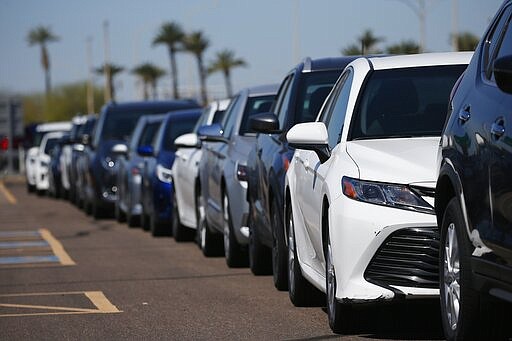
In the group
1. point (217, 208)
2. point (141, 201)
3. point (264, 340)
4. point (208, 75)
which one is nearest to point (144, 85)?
point (208, 75)

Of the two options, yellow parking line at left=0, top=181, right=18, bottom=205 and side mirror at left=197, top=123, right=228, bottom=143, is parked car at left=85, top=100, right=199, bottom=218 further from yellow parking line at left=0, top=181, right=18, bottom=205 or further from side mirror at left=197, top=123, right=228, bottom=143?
yellow parking line at left=0, top=181, right=18, bottom=205

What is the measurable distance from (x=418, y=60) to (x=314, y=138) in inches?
43.2

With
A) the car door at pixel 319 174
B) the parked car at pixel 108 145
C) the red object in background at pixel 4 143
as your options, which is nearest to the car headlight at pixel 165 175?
the parked car at pixel 108 145

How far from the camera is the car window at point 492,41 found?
7.37 meters

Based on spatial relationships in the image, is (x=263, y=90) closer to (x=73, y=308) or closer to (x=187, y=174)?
(x=187, y=174)

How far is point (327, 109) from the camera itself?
33.6ft

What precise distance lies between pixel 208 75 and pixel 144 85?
12.7 m

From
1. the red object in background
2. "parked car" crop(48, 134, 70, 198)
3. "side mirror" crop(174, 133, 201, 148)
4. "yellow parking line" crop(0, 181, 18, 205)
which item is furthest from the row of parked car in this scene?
the red object in background

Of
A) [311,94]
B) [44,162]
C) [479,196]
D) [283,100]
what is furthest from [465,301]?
[44,162]

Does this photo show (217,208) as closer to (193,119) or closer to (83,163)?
(193,119)

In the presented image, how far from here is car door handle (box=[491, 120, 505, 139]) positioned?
6.60 meters

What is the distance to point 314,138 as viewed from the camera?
30.8 ft

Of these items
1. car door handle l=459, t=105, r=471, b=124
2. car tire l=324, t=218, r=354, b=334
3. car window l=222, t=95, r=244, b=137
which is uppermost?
car door handle l=459, t=105, r=471, b=124

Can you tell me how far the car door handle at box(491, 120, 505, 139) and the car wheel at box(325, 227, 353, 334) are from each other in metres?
2.11
